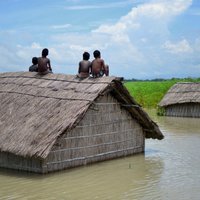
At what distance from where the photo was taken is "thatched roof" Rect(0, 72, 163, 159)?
10.3 metres

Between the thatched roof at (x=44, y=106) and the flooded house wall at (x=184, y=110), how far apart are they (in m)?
12.1

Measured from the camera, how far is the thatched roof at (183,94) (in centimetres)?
2514

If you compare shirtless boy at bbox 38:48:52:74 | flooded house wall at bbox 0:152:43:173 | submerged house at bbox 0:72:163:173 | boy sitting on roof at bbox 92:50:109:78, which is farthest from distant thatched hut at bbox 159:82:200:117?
flooded house wall at bbox 0:152:43:173

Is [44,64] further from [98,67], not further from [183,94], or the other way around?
[183,94]

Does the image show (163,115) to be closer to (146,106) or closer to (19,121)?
(146,106)

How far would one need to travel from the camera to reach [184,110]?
84.4ft

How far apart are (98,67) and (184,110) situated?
46.4 ft

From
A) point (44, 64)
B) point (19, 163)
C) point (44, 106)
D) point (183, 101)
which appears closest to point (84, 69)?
point (44, 64)

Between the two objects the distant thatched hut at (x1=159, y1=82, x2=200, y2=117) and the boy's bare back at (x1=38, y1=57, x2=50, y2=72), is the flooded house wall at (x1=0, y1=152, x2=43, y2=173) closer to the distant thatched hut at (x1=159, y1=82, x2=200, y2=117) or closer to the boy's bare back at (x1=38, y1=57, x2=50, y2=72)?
the boy's bare back at (x1=38, y1=57, x2=50, y2=72)

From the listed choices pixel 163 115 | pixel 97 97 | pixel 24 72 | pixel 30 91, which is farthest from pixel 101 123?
pixel 163 115

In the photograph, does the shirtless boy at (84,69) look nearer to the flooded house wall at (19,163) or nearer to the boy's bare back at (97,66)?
the boy's bare back at (97,66)

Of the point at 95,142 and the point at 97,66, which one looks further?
the point at 97,66

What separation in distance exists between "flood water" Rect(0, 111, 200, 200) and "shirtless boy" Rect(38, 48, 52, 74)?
320 cm

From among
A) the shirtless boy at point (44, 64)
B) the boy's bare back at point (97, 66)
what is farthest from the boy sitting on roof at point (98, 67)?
the shirtless boy at point (44, 64)
